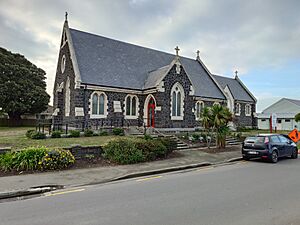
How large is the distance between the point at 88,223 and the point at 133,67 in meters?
21.1

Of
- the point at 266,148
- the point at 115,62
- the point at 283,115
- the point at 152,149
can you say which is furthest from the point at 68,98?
the point at 283,115

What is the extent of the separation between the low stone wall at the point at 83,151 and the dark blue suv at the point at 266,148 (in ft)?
26.6

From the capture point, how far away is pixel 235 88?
3831cm

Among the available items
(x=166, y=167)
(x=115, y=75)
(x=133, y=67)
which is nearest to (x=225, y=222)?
(x=166, y=167)

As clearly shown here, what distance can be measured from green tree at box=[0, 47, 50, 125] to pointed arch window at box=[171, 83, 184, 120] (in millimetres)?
24050

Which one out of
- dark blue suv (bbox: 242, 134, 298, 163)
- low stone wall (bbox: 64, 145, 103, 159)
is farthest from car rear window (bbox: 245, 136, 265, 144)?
low stone wall (bbox: 64, 145, 103, 159)

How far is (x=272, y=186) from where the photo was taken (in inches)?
294

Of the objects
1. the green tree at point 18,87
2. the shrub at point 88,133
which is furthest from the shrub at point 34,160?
the green tree at point 18,87

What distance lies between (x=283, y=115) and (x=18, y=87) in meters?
46.9

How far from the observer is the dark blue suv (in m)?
12.6

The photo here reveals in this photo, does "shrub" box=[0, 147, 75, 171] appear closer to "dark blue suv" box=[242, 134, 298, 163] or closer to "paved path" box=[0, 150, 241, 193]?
"paved path" box=[0, 150, 241, 193]

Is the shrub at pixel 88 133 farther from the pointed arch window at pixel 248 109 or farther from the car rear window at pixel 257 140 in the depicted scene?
the pointed arch window at pixel 248 109

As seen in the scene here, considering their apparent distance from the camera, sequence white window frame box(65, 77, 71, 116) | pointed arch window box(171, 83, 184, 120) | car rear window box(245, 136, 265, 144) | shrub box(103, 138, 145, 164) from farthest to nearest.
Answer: pointed arch window box(171, 83, 184, 120) → white window frame box(65, 77, 71, 116) → car rear window box(245, 136, 265, 144) → shrub box(103, 138, 145, 164)

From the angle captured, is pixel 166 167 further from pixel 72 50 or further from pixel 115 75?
pixel 72 50
